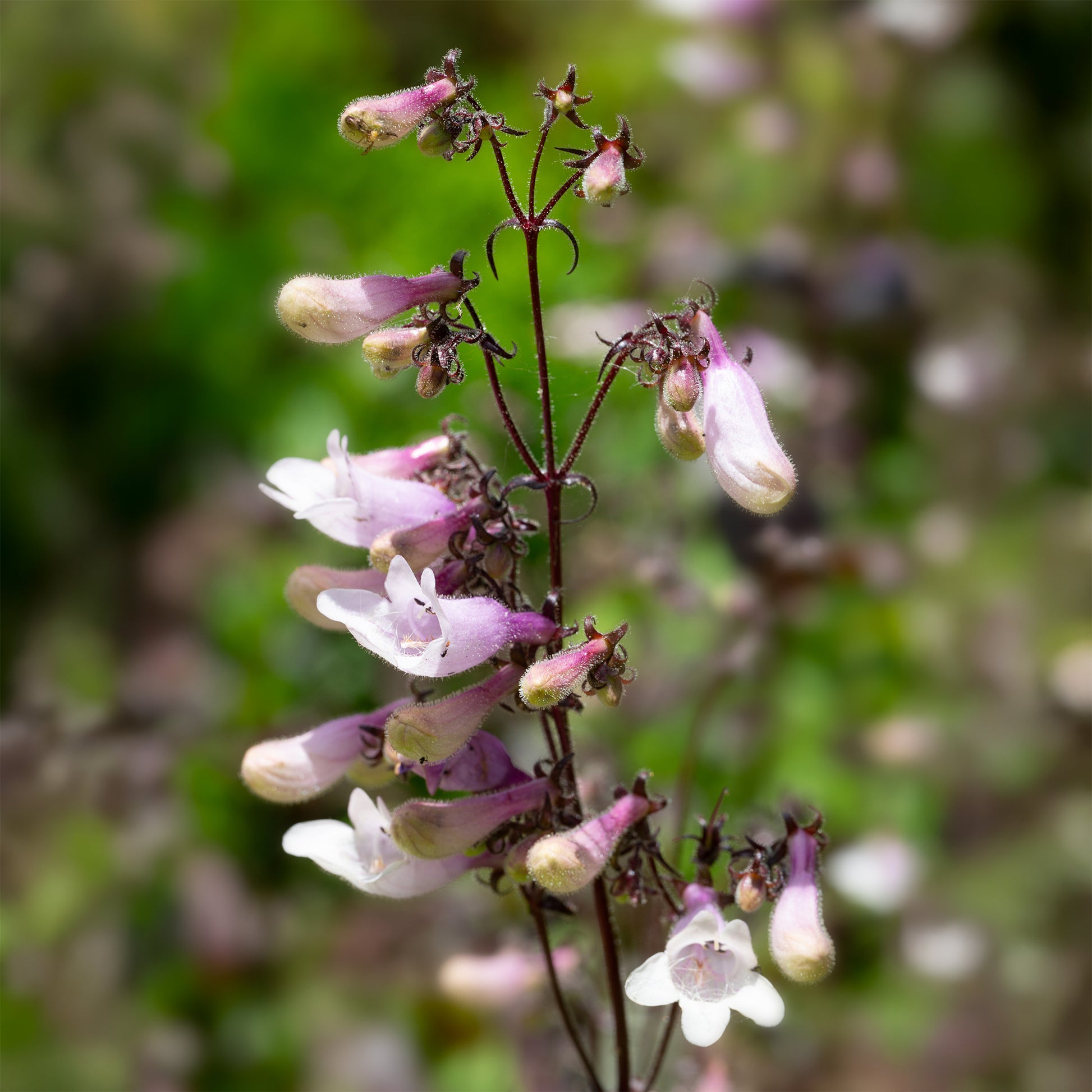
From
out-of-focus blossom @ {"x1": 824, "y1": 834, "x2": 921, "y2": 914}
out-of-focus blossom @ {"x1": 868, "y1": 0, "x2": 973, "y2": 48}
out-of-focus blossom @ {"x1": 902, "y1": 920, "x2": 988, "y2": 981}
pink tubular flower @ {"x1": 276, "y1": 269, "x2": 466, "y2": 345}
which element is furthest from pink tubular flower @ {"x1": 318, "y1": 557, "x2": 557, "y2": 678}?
out-of-focus blossom @ {"x1": 868, "y1": 0, "x2": 973, "y2": 48}

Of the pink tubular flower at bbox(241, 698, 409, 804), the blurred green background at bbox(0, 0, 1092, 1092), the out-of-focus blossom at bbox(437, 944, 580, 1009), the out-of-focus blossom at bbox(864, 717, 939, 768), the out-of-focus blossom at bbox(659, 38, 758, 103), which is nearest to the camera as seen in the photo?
the pink tubular flower at bbox(241, 698, 409, 804)

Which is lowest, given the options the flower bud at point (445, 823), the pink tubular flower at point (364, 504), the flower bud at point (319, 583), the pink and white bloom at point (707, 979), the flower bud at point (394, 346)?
the pink and white bloom at point (707, 979)

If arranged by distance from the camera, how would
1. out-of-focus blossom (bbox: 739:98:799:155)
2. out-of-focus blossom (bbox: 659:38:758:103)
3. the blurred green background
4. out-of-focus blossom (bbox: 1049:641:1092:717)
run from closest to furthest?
1. the blurred green background
2. out-of-focus blossom (bbox: 1049:641:1092:717)
3. out-of-focus blossom (bbox: 739:98:799:155)
4. out-of-focus blossom (bbox: 659:38:758:103)

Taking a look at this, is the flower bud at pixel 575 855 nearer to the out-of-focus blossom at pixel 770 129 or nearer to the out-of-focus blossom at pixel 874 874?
the out-of-focus blossom at pixel 874 874

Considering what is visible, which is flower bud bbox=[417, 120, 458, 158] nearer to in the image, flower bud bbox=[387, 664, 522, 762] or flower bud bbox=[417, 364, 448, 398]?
flower bud bbox=[417, 364, 448, 398]

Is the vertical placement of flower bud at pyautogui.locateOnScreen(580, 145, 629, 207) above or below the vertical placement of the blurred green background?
below

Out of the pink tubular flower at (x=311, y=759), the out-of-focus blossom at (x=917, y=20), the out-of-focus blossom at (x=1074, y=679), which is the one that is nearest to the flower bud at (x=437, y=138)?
the pink tubular flower at (x=311, y=759)

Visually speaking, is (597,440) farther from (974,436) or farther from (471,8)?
(471,8)
